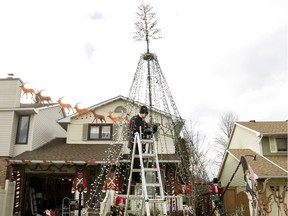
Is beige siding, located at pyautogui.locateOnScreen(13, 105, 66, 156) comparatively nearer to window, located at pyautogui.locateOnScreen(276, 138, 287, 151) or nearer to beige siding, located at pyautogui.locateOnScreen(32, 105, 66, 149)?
beige siding, located at pyautogui.locateOnScreen(32, 105, 66, 149)

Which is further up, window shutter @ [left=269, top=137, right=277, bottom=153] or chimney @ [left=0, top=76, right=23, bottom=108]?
chimney @ [left=0, top=76, right=23, bottom=108]

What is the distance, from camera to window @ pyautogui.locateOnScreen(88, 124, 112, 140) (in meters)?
16.5

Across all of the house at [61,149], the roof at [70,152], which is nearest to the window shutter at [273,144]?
the house at [61,149]

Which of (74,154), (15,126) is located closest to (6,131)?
(15,126)

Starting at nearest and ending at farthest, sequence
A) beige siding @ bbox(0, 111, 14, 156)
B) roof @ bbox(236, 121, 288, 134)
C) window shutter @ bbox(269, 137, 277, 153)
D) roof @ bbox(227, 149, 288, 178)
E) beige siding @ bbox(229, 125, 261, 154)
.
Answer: roof @ bbox(227, 149, 288, 178)
beige siding @ bbox(0, 111, 14, 156)
window shutter @ bbox(269, 137, 277, 153)
roof @ bbox(236, 121, 288, 134)
beige siding @ bbox(229, 125, 261, 154)

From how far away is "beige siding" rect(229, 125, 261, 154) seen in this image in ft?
54.9

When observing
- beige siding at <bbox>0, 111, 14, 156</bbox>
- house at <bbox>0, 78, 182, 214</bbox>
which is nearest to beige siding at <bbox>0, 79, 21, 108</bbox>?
house at <bbox>0, 78, 182, 214</bbox>

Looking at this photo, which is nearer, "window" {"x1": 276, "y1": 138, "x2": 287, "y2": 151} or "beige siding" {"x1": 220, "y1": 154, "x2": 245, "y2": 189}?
"window" {"x1": 276, "y1": 138, "x2": 287, "y2": 151}

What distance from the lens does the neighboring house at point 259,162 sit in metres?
13.1

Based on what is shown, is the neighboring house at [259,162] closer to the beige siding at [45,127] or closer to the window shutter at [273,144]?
the window shutter at [273,144]

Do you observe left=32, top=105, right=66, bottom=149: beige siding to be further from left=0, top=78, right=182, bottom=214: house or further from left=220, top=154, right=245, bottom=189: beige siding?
left=220, top=154, right=245, bottom=189: beige siding

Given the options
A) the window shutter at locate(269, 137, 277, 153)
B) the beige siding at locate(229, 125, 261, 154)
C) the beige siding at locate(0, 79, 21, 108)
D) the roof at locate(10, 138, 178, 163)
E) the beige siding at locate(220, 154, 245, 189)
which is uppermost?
the beige siding at locate(0, 79, 21, 108)

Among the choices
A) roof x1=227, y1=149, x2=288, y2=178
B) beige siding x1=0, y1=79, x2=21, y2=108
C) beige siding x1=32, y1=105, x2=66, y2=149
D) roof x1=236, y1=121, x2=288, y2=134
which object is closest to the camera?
roof x1=227, y1=149, x2=288, y2=178

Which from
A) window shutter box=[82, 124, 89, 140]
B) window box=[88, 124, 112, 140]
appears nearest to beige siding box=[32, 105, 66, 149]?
window shutter box=[82, 124, 89, 140]
